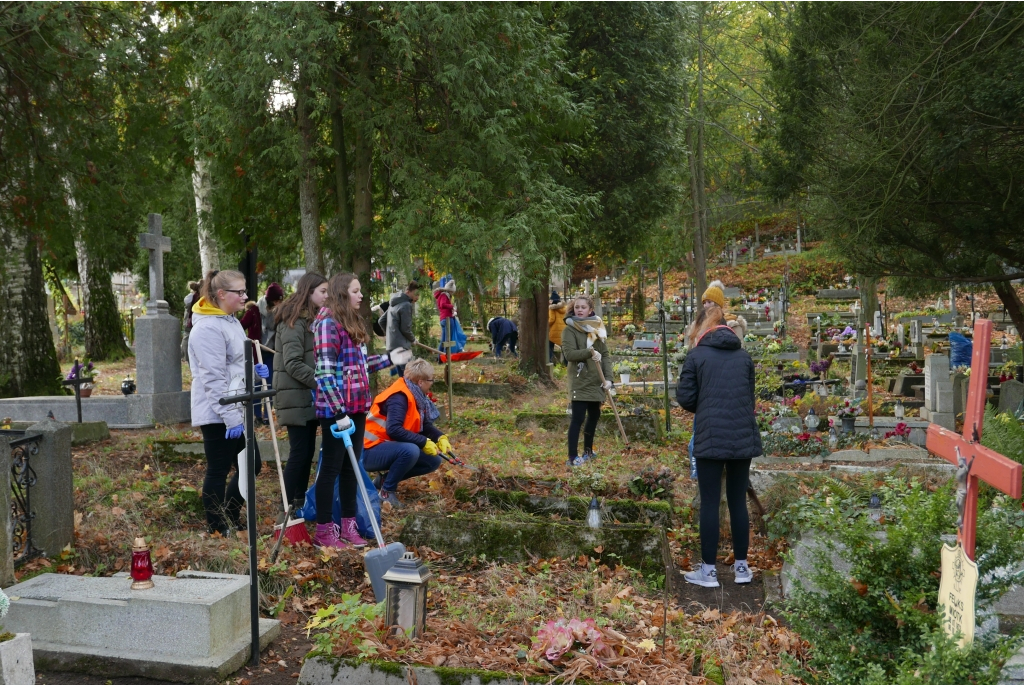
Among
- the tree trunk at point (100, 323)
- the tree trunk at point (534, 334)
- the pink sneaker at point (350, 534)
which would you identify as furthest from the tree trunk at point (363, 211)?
the tree trunk at point (100, 323)

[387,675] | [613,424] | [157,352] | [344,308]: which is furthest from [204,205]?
[387,675]

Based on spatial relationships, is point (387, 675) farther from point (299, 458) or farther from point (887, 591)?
point (299, 458)

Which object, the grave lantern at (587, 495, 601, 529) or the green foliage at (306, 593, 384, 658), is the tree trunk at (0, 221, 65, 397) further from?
the green foliage at (306, 593, 384, 658)

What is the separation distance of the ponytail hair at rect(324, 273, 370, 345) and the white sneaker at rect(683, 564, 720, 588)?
2.60m

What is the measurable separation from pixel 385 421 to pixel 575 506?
1.63 metres

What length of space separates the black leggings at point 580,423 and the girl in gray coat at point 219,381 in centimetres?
360

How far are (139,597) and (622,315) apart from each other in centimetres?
2569

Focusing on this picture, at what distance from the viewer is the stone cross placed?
11.0 m

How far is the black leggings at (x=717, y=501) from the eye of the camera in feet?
18.4

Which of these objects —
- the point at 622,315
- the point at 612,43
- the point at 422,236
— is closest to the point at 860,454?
the point at 422,236

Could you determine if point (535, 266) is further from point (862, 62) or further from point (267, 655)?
point (267, 655)

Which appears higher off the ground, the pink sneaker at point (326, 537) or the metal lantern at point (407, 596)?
the metal lantern at point (407, 596)

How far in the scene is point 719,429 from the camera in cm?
552

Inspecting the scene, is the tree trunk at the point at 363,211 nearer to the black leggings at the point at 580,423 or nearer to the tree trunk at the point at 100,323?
the black leggings at the point at 580,423
